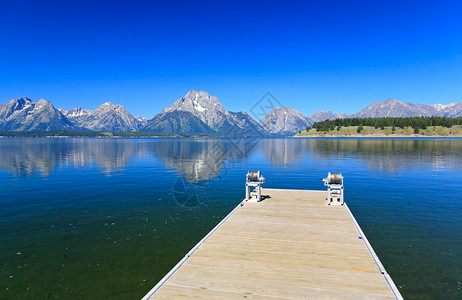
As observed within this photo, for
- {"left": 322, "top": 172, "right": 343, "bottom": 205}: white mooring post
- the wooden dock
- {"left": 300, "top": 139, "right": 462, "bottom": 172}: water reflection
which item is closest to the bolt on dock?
the wooden dock

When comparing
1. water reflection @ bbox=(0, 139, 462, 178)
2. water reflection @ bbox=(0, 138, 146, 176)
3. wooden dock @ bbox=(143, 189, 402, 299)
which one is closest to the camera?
wooden dock @ bbox=(143, 189, 402, 299)

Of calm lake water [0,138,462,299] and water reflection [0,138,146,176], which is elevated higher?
water reflection [0,138,146,176]

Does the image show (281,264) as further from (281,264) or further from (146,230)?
(146,230)

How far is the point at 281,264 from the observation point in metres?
9.27

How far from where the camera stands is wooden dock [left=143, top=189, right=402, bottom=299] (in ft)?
24.6

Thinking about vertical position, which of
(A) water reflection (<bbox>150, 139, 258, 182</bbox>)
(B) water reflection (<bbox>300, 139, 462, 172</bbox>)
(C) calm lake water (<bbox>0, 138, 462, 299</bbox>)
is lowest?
(C) calm lake water (<bbox>0, 138, 462, 299</bbox>)

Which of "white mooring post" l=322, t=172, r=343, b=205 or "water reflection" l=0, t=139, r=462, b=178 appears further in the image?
"water reflection" l=0, t=139, r=462, b=178

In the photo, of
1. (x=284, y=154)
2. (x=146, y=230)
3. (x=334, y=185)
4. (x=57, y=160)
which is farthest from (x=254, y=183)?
(x=284, y=154)

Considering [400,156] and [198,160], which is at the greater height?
[400,156]

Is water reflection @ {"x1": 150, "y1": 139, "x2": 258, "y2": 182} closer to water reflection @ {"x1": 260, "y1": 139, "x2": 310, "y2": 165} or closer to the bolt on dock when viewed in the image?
water reflection @ {"x1": 260, "y1": 139, "x2": 310, "y2": 165}

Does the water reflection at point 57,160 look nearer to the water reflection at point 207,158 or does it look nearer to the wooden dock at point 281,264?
the water reflection at point 207,158

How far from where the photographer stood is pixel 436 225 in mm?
16766

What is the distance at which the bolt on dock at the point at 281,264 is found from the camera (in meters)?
7.51

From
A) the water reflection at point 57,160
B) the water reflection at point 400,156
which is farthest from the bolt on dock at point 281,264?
the water reflection at point 57,160
